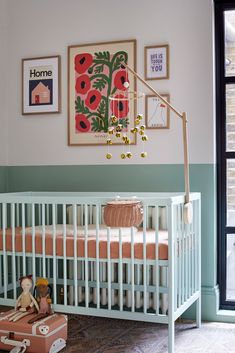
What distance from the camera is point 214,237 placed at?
3.26m

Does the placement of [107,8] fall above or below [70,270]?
above

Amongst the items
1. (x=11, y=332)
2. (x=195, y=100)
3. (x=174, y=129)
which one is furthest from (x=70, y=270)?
(x=195, y=100)

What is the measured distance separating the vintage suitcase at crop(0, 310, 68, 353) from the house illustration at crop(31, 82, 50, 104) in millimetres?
1558

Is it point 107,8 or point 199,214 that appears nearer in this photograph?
point 199,214

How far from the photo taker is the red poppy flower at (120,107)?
11.2 ft

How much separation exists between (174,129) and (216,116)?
10.9 inches

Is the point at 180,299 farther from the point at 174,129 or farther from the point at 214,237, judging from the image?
the point at 174,129

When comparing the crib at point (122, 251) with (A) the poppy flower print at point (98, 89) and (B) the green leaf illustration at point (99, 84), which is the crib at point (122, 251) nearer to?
(A) the poppy flower print at point (98, 89)

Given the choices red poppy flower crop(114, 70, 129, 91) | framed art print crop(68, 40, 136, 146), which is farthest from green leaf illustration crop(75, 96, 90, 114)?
red poppy flower crop(114, 70, 129, 91)

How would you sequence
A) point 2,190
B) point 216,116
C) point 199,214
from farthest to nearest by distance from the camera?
point 2,190, point 216,116, point 199,214

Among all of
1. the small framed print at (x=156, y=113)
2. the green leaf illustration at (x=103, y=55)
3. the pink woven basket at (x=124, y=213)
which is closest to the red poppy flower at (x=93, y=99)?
the green leaf illustration at (x=103, y=55)

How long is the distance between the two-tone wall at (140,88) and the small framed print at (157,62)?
4 centimetres

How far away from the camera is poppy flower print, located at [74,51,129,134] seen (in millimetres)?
3436

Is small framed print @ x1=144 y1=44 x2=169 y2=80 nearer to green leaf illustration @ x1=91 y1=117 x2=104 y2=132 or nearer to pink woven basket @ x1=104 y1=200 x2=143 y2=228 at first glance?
green leaf illustration @ x1=91 y1=117 x2=104 y2=132
